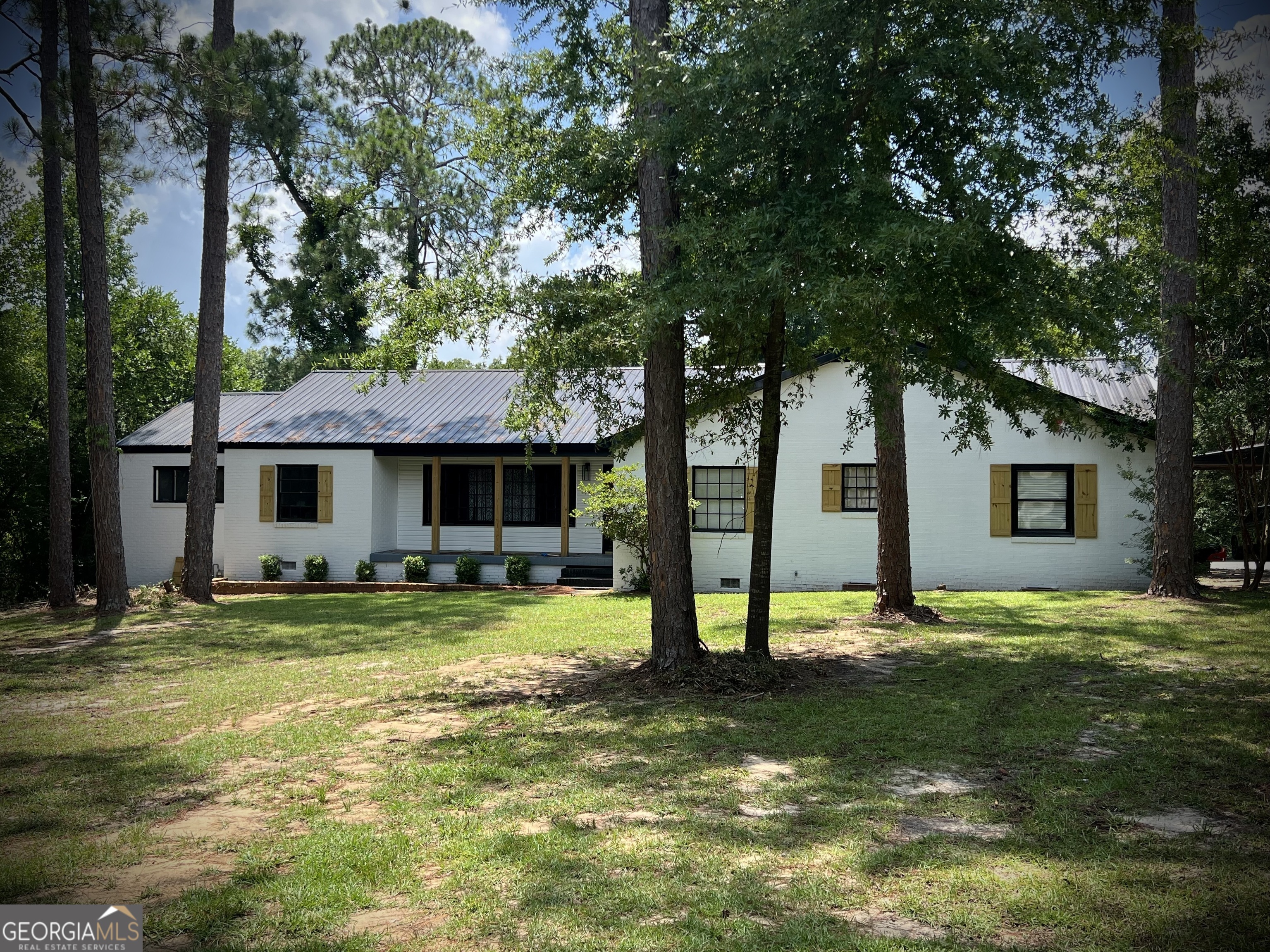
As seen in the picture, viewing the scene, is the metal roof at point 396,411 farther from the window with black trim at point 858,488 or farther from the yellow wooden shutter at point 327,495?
the window with black trim at point 858,488

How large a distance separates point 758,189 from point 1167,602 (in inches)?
374

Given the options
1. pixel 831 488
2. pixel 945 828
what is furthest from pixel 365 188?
pixel 945 828

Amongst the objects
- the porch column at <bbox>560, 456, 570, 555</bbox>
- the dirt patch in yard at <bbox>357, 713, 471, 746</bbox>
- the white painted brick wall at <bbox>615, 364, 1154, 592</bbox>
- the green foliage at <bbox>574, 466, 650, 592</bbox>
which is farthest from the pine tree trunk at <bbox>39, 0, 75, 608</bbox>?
the dirt patch in yard at <bbox>357, 713, 471, 746</bbox>

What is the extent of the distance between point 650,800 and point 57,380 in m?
15.3

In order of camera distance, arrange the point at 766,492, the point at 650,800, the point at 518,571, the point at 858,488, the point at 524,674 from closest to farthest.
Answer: the point at 650,800
the point at 766,492
the point at 524,674
the point at 858,488
the point at 518,571

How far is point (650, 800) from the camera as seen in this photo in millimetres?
4988

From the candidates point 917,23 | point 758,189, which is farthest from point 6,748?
point 917,23

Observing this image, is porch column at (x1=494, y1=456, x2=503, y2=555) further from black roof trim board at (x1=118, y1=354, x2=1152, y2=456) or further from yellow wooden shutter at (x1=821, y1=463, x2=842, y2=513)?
yellow wooden shutter at (x1=821, y1=463, x2=842, y2=513)

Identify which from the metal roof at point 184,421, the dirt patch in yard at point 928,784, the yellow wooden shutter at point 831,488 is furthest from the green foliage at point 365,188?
the dirt patch in yard at point 928,784

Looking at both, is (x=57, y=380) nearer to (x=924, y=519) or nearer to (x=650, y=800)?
(x=650, y=800)

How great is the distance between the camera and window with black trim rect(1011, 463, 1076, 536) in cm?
1677

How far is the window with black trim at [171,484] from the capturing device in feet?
72.6

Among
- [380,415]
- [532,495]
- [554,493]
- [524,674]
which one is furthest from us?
[380,415]

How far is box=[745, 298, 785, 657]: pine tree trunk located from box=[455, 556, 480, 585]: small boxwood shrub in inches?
464
